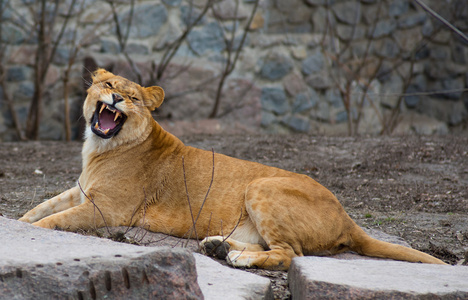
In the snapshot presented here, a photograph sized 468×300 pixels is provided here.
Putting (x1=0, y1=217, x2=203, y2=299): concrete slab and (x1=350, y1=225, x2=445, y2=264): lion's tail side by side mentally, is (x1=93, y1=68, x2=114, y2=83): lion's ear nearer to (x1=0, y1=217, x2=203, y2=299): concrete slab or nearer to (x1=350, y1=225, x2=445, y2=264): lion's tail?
(x1=0, y1=217, x2=203, y2=299): concrete slab

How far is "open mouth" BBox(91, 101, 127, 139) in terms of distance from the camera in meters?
4.45

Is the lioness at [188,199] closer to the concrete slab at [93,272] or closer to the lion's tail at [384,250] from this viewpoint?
the lion's tail at [384,250]

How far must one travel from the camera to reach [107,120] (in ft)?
14.9

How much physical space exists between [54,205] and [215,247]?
1.42 metres

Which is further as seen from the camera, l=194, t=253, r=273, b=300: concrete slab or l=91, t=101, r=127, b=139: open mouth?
l=91, t=101, r=127, b=139: open mouth

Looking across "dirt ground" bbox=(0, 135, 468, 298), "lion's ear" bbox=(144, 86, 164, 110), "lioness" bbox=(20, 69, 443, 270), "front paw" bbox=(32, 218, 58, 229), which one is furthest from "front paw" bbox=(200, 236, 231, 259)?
"dirt ground" bbox=(0, 135, 468, 298)

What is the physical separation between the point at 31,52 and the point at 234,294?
6427 mm

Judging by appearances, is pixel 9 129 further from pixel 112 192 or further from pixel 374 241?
pixel 374 241

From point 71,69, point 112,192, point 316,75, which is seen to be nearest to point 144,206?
point 112,192

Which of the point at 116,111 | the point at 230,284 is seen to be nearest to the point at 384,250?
the point at 230,284

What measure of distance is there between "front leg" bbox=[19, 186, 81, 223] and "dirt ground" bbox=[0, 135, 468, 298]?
38cm

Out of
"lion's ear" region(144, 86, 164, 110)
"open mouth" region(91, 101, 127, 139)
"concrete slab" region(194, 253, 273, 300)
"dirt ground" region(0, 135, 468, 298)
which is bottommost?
"dirt ground" region(0, 135, 468, 298)

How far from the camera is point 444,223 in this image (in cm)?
513

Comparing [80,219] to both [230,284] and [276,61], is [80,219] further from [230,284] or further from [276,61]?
[276,61]
